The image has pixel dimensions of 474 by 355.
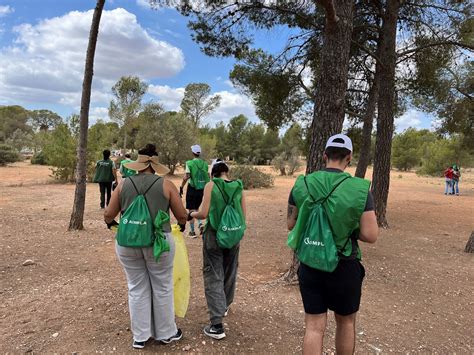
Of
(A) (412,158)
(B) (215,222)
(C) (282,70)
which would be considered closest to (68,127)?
(C) (282,70)

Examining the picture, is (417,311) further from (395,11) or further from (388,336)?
(395,11)

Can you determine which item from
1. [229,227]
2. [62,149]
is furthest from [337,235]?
[62,149]

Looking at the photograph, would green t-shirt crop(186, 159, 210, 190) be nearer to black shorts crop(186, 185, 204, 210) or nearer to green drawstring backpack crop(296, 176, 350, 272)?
black shorts crop(186, 185, 204, 210)

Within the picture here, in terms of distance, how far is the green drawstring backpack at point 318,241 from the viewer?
2.54m

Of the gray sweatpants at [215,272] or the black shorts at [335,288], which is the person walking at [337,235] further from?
the gray sweatpants at [215,272]

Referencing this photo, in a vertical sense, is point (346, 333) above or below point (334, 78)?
below

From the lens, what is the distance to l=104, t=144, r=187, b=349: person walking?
10.8ft

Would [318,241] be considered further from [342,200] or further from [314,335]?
[314,335]

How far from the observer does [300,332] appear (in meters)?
3.88

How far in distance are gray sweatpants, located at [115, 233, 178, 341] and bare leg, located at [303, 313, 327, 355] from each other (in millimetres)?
1350

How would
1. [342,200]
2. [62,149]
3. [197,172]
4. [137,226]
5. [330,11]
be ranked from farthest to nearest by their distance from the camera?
[62,149] → [197,172] → [330,11] → [137,226] → [342,200]

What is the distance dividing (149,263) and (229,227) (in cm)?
79

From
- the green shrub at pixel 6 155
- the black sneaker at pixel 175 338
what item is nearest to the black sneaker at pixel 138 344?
the black sneaker at pixel 175 338

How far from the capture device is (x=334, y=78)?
5.04 metres
